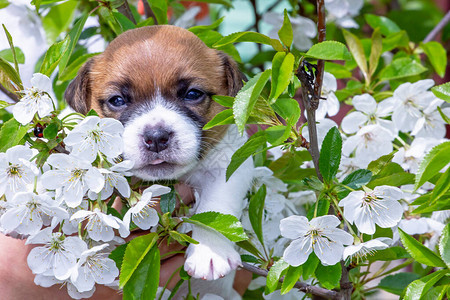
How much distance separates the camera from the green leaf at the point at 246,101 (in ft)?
4.71

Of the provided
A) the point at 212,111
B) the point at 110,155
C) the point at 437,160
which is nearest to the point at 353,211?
the point at 437,160

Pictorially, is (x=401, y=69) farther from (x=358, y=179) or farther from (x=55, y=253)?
(x=55, y=253)

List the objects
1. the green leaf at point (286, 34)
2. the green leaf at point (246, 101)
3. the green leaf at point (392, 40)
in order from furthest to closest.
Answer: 1. the green leaf at point (392, 40)
2. the green leaf at point (286, 34)
3. the green leaf at point (246, 101)

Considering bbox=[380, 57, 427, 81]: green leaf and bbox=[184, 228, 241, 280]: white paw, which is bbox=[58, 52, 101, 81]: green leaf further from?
bbox=[380, 57, 427, 81]: green leaf

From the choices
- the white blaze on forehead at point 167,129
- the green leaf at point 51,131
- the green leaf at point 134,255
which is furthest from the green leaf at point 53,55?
the green leaf at point 134,255

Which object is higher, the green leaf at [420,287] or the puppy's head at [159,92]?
the puppy's head at [159,92]

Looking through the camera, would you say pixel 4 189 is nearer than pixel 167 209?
Yes

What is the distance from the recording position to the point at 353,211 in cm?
160

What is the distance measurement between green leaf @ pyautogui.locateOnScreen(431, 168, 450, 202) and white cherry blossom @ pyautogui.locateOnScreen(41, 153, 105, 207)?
32.2 inches

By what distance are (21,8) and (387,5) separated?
246 cm

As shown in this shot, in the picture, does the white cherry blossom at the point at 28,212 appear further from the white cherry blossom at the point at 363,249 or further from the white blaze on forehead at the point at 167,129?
the white cherry blossom at the point at 363,249

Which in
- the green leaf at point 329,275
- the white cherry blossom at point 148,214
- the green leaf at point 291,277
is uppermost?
the white cherry blossom at point 148,214

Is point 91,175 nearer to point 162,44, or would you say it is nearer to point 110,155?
point 110,155

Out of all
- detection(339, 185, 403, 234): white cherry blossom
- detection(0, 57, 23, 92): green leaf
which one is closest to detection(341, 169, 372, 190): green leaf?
detection(339, 185, 403, 234): white cherry blossom
